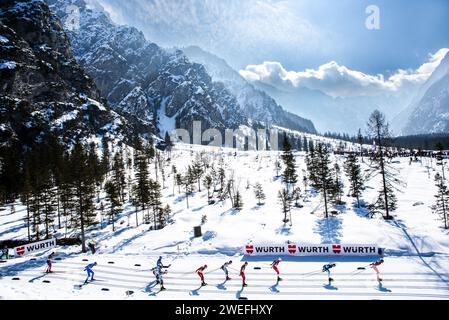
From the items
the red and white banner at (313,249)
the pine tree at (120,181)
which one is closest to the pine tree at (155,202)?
the pine tree at (120,181)

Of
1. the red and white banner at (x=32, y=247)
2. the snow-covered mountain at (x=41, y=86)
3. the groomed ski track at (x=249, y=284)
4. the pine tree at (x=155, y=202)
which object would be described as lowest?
the groomed ski track at (x=249, y=284)

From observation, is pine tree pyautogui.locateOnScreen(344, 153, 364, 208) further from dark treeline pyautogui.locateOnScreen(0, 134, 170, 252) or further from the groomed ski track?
dark treeline pyautogui.locateOnScreen(0, 134, 170, 252)

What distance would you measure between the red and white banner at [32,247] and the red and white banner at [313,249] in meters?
26.0

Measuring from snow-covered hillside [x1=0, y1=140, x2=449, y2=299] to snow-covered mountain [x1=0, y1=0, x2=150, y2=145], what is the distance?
86924 millimetres

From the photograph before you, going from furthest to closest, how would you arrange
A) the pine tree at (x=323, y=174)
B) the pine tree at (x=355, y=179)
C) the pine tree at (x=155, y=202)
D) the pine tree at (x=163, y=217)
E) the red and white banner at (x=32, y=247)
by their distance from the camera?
the pine tree at (x=355, y=179), the pine tree at (x=155, y=202), the pine tree at (x=163, y=217), the pine tree at (x=323, y=174), the red and white banner at (x=32, y=247)

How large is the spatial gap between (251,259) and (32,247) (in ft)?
89.0

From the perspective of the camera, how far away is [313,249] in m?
26.9

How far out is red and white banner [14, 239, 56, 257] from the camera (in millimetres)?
32844

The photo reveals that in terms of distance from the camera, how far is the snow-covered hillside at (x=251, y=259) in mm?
19703

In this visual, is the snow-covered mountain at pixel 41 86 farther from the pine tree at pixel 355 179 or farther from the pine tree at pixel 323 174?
the pine tree at pixel 355 179

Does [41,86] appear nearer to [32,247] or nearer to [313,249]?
[32,247]

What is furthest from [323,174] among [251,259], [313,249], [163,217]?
[163,217]
